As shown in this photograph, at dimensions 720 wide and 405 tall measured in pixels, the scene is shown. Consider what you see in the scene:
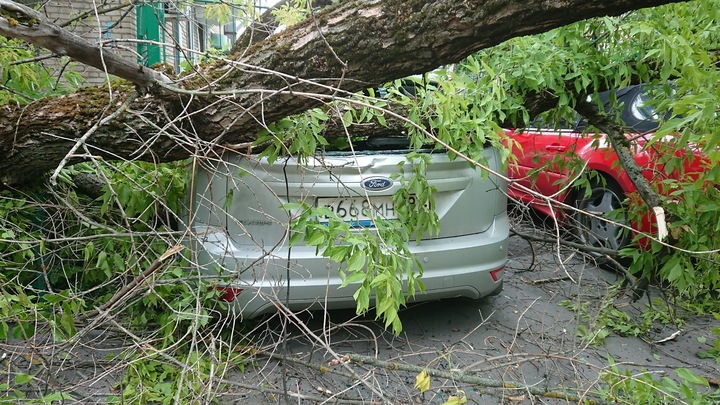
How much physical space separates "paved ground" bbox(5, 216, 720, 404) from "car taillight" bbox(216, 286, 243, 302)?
230 millimetres

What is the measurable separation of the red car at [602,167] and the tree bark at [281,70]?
1.10 metres

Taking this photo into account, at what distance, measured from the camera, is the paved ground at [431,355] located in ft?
9.00

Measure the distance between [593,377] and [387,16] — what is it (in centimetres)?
234

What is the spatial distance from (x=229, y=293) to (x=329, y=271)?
24.7 inches

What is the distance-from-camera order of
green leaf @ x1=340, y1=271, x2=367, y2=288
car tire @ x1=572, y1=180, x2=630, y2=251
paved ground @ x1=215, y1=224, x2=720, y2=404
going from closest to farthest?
green leaf @ x1=340, y1=271, x2=367, y2=288 < paved ground @ x1=215, y1=224, x2=720, y2=404 < car tire @ x1=572, y1=180, x2=630, y2=251

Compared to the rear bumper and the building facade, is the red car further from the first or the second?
the building facade

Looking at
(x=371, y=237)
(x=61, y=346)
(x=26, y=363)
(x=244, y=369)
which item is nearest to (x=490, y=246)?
→ (x=371, y=237)

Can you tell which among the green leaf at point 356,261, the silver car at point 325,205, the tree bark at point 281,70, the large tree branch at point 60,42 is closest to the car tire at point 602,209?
the silver car at point 325,205

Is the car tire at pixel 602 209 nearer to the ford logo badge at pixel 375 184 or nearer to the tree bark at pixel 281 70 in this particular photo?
the ford logo badge at pixel 375 184

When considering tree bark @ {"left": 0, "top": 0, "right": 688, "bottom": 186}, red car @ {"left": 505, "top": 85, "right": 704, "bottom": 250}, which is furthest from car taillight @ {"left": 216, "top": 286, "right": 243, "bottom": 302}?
red car @ {"left": 505, "top": 85, "right": 704, "bottom": 250}

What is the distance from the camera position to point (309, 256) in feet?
10.4

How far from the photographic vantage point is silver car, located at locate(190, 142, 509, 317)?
3.02 meters

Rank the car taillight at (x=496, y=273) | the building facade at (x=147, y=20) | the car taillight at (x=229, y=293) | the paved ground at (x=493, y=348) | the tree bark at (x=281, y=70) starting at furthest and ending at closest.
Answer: the building facade at (x=147, y=20), the car taillight at (x=496, y=273), the car taillight at (x=229, y=293), the paved ground at (x=493, y=348), the tree bark at (x=281, y=70)

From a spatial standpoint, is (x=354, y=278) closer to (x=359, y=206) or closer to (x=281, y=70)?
(x=281, y=70)
